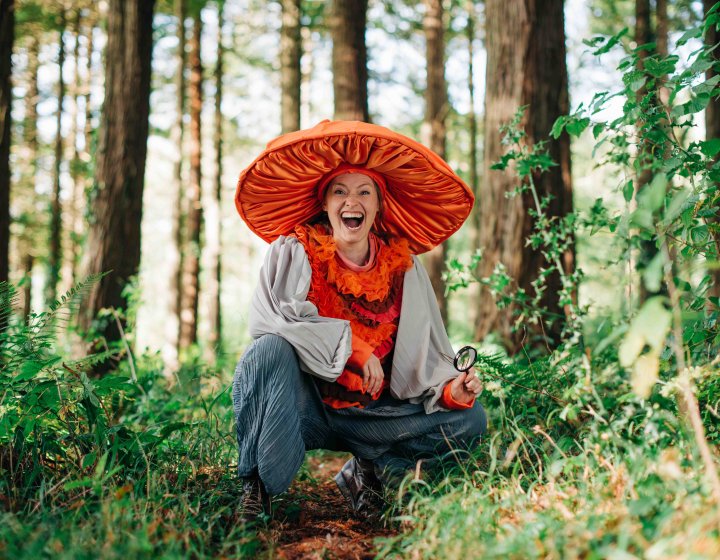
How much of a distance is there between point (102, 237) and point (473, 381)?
3852 millimetres

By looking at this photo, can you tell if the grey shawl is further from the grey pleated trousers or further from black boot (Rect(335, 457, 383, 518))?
black boot (Rect(335, 457, 383, 518))

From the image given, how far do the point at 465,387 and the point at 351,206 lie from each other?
103cm

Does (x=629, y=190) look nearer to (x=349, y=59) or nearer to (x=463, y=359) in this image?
(x=463, y=359)

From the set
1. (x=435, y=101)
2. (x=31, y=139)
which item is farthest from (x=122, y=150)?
(x=31, y=139)

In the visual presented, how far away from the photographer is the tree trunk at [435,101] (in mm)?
9758

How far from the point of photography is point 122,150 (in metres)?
5.52

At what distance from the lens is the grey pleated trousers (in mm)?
2605

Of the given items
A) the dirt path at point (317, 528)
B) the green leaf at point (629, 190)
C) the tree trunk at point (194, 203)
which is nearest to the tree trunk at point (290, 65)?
the tree trunk at point (194, 203)

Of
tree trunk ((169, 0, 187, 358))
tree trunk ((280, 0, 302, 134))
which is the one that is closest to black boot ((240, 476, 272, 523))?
tree trunk ((280, 0, 302, 134))

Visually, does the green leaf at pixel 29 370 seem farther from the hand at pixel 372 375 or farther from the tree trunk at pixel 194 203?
the tree trunk at pixel 194 203

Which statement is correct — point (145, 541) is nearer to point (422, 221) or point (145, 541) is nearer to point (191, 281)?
point (422, 221)

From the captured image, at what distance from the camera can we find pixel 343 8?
21.1 feet

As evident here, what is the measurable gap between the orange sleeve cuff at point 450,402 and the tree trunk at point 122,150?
11.3 ft

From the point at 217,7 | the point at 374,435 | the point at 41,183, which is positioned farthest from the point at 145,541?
the point at 41,183
